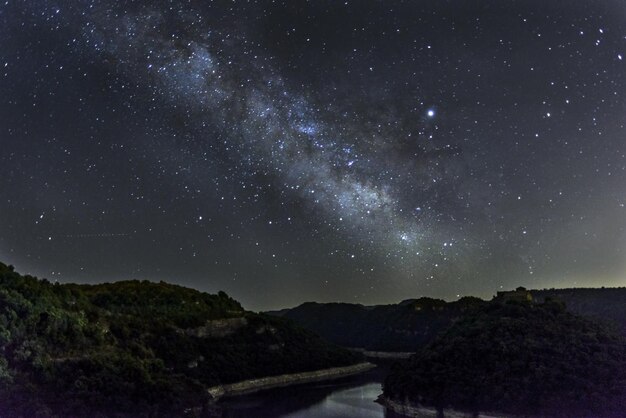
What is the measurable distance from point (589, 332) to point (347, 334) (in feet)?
427

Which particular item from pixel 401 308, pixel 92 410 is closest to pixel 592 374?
pixel 92 410

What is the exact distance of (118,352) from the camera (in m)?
57.1

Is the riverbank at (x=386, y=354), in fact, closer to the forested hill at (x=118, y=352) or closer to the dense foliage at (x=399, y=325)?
the dense foliage at (x=399, y=325)

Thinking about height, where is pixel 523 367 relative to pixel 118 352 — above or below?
below

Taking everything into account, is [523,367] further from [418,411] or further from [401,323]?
[401,323]

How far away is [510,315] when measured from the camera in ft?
212

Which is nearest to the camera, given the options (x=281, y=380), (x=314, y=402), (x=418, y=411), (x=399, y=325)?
(x=418, y=411)

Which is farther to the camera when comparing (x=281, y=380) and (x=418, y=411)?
(x=281, y=380)

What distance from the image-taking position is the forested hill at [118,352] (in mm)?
43969

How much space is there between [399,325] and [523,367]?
388 ft

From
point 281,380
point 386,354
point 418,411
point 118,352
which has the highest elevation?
point 118,352

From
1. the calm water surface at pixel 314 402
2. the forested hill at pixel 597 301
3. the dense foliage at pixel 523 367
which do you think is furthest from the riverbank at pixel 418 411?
the forested hill at pixel 597 301

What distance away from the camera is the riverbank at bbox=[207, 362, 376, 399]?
255 ft

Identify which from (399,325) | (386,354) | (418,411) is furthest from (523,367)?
(399,325)
